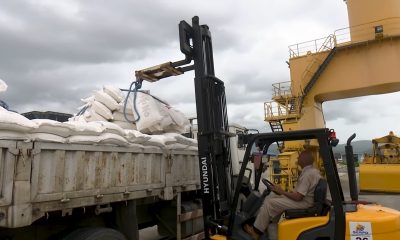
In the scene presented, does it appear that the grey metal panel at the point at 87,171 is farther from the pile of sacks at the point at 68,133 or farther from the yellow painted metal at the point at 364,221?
the yellow painted metal at the point at 364,221

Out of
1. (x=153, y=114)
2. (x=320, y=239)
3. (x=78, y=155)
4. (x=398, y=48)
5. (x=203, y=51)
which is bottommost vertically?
(x=320, y=239)

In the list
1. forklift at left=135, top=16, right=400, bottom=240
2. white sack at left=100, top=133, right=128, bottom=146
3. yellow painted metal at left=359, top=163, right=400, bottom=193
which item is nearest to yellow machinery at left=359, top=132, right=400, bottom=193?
yellow painted metal at left=359, top=163, right=400, bottom=193

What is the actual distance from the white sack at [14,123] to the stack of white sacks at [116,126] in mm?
19

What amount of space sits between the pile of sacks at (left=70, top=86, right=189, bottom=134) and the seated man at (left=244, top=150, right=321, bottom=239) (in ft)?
7.87

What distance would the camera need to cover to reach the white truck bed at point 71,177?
12.1 ft

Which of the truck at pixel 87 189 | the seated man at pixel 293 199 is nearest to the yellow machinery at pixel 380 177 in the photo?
the truck at pixel 87 189

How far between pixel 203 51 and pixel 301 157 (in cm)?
211

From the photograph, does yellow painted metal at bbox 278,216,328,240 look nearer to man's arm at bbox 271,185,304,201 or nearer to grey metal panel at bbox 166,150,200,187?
man's arm at bbox 271,185,304,201

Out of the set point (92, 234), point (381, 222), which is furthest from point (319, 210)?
point (92, 234)

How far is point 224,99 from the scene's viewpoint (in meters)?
6.02

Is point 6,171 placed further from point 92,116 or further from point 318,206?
point 318,206

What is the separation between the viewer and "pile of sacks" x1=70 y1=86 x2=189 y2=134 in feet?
20.6

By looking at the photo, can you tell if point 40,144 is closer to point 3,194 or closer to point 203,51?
point 3,194

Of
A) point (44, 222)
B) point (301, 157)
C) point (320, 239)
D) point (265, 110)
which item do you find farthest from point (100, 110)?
point (265, 110)
